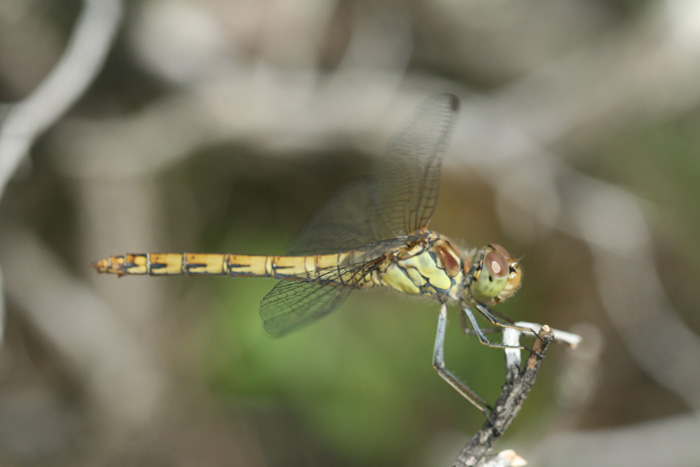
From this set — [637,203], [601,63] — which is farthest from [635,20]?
[637,203]

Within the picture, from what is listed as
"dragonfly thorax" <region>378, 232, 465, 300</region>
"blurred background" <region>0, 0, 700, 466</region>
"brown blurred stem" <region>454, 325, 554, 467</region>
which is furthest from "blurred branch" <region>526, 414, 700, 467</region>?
"brown blurred stem" <region>454, 325, 554, 467</region>

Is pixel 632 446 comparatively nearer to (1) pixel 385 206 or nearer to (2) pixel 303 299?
(1) pixel 385 206

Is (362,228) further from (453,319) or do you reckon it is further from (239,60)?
(239,60)

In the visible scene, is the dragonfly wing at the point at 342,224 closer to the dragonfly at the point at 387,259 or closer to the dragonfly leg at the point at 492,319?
the dragonfly at the point at 387,259

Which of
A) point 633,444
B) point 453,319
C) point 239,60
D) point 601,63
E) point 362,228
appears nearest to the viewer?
point 362,228

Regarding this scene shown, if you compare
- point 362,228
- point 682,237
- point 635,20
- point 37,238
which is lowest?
point 37,238

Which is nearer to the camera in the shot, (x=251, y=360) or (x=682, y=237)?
(x=251, y=360)
